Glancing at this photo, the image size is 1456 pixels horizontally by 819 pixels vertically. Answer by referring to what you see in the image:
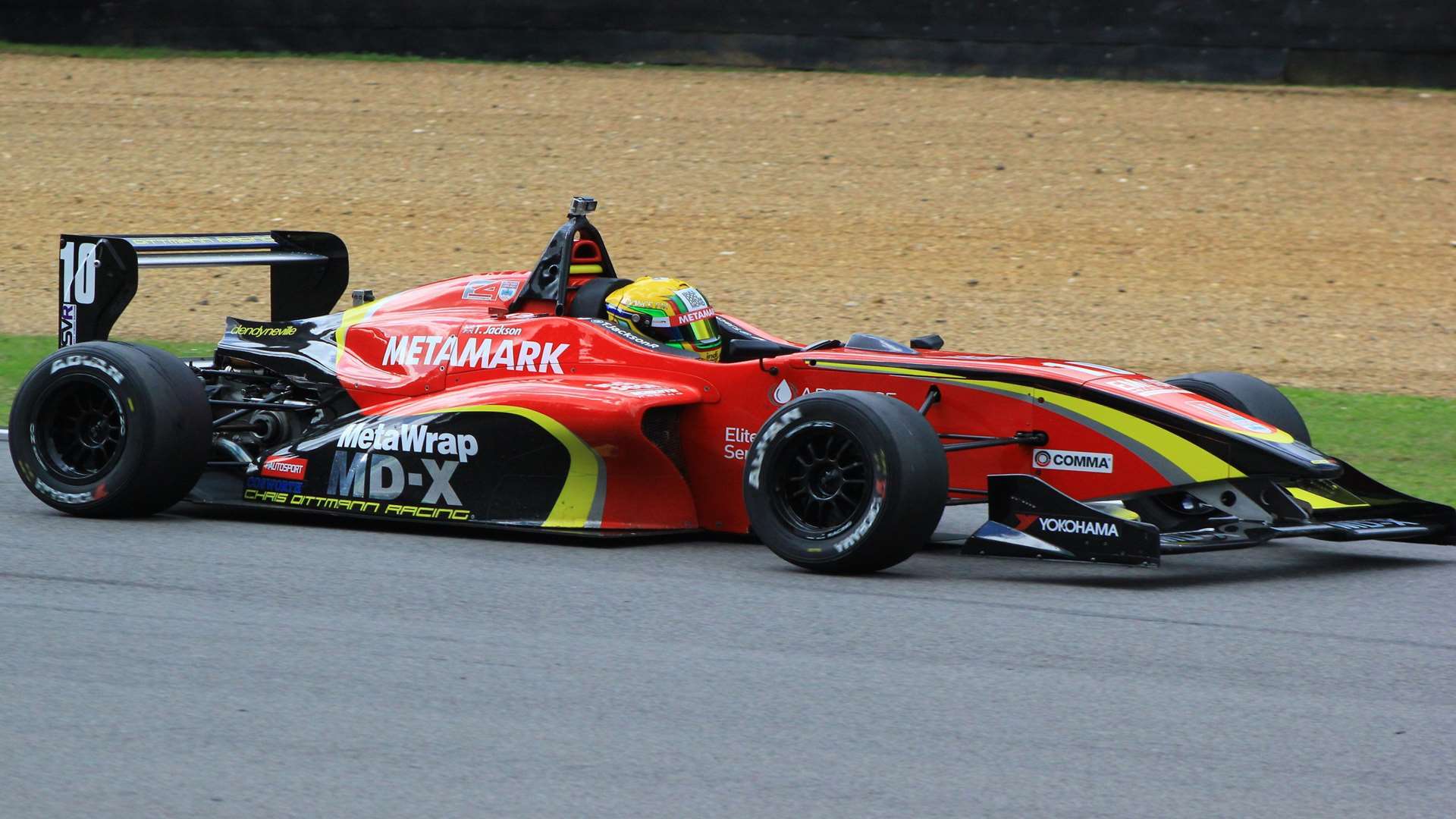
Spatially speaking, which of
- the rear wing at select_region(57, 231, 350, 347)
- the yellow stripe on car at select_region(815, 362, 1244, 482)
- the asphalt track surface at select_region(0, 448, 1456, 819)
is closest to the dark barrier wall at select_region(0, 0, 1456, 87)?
the rear wing at select_region(57, 231, 350, 347)

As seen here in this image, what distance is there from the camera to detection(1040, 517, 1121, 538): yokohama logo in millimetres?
6656

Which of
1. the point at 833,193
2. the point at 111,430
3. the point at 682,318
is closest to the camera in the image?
the point at 111,430

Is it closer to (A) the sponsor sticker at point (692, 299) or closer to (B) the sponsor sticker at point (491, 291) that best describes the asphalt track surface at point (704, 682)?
(A) the sponsor sticker at point (692, 299)

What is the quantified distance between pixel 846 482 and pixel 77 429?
136 inches

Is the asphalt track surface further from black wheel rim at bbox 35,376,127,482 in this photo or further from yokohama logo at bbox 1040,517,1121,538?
black wheel rim at bbox 35,376,127,482

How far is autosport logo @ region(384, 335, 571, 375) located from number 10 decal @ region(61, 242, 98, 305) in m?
1.51

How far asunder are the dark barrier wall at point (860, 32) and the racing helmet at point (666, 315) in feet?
38.7

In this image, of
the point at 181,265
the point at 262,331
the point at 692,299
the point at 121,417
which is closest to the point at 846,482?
the point at 692,299

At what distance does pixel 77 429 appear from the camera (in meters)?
8.22

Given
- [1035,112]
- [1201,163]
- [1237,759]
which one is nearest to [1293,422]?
[1237,759]

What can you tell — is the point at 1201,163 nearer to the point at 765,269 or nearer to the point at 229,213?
the point at 765,269

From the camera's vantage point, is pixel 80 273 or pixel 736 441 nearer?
pixel 736 441

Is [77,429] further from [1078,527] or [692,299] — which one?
[1078,527]

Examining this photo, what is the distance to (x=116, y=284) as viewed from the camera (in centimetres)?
891
